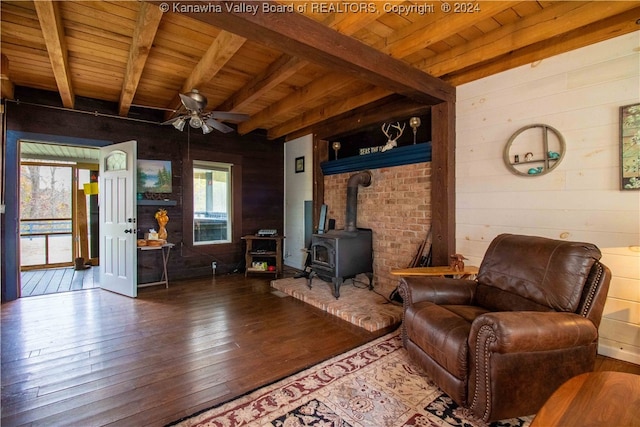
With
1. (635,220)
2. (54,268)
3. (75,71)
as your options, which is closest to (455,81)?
(635,220)

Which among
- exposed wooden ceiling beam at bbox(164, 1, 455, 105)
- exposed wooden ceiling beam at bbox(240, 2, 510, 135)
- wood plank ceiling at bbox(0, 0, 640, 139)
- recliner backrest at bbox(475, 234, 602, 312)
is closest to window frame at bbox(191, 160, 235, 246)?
wood plank ceiling at bbox(0, 0, 640, 139)

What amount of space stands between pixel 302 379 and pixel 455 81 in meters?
3.22

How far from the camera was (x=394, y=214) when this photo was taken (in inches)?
152

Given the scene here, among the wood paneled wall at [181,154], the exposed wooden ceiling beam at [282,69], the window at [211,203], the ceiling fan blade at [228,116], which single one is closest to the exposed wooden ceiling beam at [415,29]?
the exposed wooden ceiling beam at [282,69]

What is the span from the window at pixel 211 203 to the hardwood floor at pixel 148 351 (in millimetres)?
1496

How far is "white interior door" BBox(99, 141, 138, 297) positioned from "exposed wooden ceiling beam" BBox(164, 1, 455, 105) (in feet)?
9.52

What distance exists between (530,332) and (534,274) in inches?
26.0

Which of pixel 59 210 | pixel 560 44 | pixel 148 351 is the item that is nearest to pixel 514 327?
pixel 560 44

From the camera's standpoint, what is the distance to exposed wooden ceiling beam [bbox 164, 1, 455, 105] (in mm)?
1838

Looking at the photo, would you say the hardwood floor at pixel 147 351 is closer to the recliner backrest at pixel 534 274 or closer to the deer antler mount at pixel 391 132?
the recliner backrest at pixel 534 274

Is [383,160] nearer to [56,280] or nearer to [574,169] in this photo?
[574,169]

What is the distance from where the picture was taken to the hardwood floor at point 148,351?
5.90 feet

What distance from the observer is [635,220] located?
86.1 inches

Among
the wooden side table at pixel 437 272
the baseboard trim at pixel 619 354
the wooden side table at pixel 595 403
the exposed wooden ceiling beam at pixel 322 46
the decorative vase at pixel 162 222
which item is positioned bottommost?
the baseboard trim at pixel 619 354
